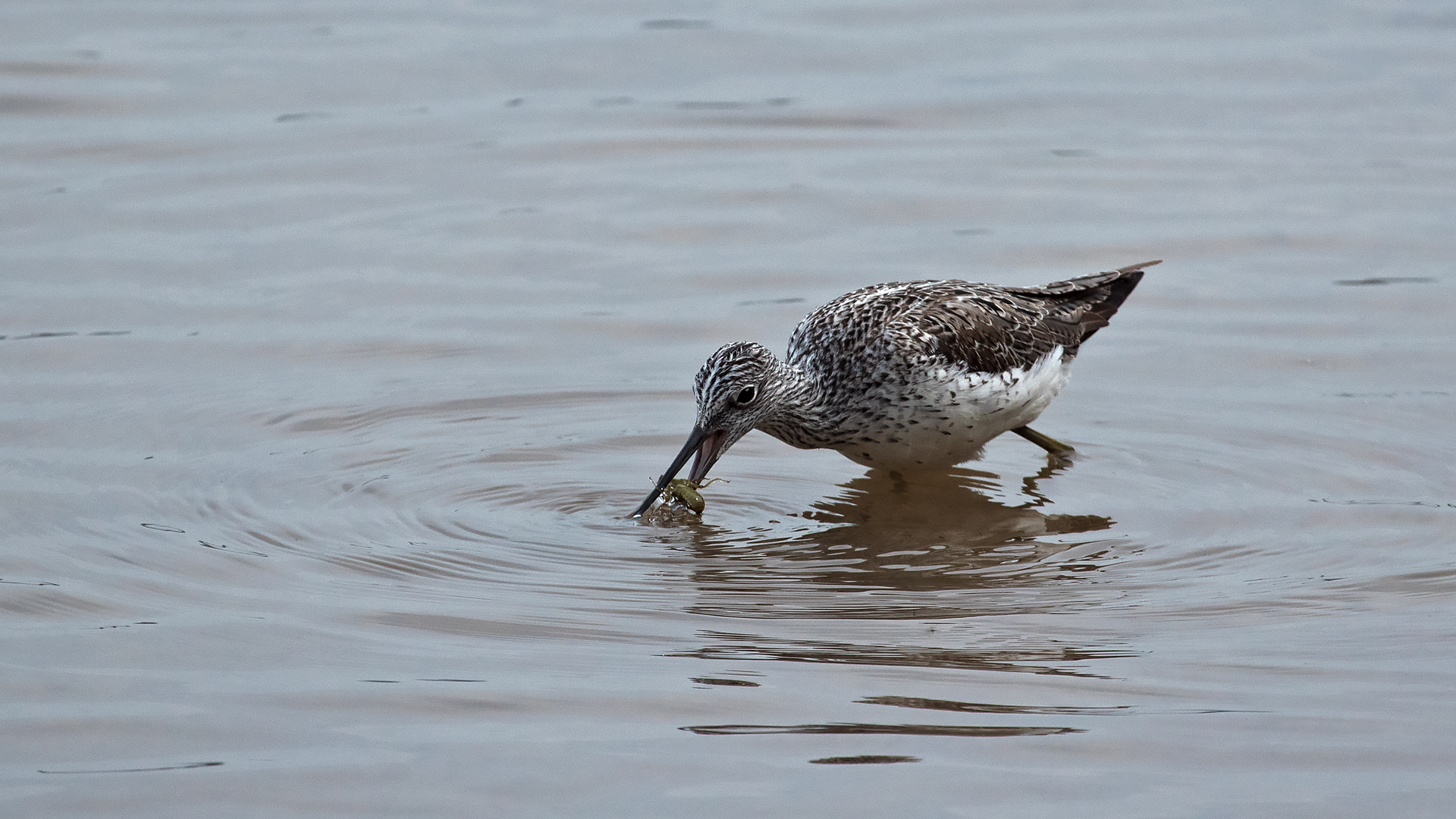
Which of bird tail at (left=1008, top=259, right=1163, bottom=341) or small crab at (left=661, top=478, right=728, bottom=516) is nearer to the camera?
small crab at (left=661, top=478, right=728, bottom=516)

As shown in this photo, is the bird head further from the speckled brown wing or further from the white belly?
the speckled brown wing

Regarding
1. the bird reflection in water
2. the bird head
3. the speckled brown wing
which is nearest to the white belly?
the speckled brown wing

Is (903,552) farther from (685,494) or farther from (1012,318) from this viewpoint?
(1012,318)

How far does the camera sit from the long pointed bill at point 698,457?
7.64 m

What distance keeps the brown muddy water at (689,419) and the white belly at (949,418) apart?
0.87 ft

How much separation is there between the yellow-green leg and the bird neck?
1.21 meters

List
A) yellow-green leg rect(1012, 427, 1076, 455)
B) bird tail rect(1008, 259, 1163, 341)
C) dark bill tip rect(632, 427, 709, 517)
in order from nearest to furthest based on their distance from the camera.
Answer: dark bill tip rect(632, 427, 709, 517)
yellow-green leg rect(1012, 427, 1076, 455)
bird tail rect(1008, 259, 1163, 341)

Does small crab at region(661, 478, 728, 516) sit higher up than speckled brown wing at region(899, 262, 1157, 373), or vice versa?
speckled brown wing at region(899, 262, 1157, 373)

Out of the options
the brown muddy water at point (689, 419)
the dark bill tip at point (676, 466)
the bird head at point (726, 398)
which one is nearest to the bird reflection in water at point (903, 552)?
the brown muddy water at point (689, 419)

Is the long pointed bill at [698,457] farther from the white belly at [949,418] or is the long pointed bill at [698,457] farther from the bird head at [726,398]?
the white belly at [949,418]

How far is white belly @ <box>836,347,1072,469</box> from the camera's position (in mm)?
8234

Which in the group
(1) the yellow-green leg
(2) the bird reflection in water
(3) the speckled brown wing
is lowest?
(2) the bird reflection in water

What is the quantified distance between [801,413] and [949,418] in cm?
68

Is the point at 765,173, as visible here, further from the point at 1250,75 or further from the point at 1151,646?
the point at 1151,646
